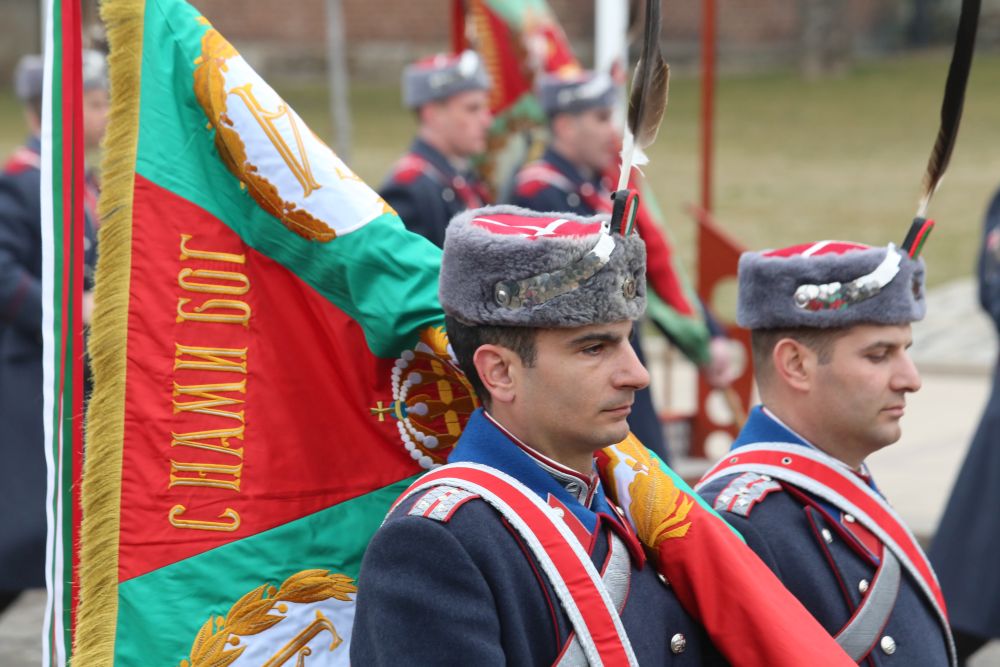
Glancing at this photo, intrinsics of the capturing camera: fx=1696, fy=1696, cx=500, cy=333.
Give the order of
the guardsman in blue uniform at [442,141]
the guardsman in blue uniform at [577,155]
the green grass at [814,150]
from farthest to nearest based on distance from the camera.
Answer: the green grass at [814,150] < the guardsman in blue uniform at [442,141] < the guardsman in blue uniform at [577,155]

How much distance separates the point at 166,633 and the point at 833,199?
49.1ft

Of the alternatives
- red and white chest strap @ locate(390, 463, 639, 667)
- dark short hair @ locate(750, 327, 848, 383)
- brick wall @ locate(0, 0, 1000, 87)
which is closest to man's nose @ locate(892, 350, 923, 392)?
dark short hair @ locate(750, 327, 848, 383)

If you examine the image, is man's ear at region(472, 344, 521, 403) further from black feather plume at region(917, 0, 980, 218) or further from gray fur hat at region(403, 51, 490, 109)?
gray fur hat at region(403, 51, 490, 109)

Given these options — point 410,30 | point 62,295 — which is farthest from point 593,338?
point 410,30

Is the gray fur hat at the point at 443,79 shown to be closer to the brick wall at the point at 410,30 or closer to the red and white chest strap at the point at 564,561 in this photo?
the red and white chest strap at the point at 564,561

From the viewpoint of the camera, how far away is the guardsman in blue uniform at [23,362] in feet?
17.3

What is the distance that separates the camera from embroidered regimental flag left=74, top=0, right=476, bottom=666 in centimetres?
262

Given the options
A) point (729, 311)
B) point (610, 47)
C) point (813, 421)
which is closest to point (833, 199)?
point (729, 311)

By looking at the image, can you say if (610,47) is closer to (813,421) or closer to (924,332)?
(924,332)

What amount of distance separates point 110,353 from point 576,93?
4004mm

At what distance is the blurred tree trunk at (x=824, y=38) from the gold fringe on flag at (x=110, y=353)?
884 inches

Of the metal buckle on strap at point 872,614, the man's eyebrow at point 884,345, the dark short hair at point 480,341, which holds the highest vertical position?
the dark short hair at point 480,341

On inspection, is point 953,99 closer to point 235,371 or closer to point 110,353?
point 235,371

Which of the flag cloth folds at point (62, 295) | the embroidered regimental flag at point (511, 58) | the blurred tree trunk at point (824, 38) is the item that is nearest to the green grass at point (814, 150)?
the blurred tree trunk at point (824, 38)
